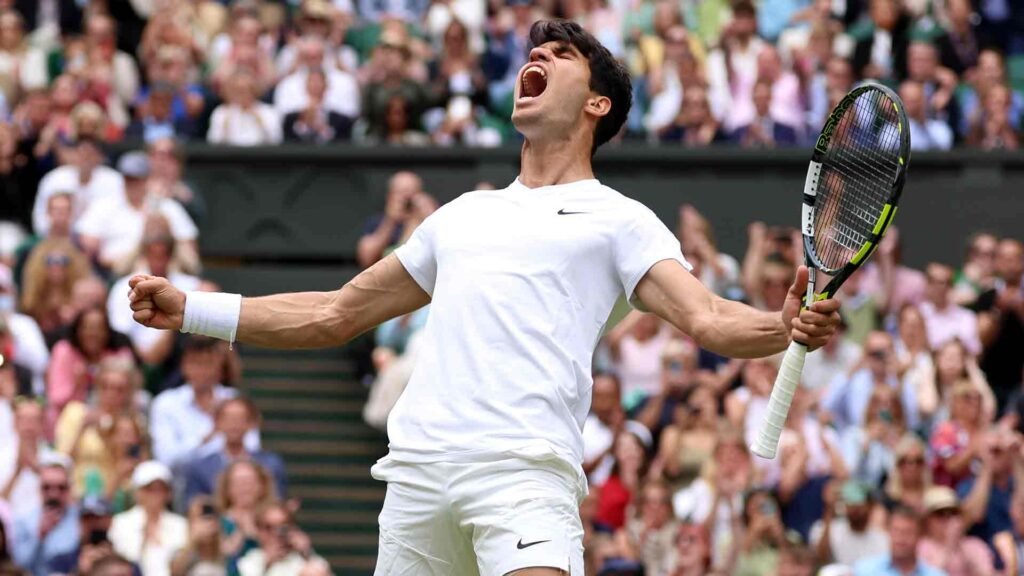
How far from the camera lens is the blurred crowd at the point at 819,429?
11367mm

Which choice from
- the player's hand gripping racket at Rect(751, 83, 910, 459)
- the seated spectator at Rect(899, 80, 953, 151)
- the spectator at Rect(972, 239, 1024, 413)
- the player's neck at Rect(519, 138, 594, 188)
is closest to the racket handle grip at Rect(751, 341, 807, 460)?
the player's hand gripping racket at Rect(751, 83, 910, 459)

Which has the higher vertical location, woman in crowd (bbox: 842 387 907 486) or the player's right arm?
the player's right arm

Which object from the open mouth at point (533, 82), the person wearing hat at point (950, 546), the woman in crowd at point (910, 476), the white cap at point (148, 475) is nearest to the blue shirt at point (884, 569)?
the person wearing hat at point (950, 546)

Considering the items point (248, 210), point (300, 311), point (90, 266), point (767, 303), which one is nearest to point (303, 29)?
point (248, 210)

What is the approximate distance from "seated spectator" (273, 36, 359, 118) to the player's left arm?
1000 cm

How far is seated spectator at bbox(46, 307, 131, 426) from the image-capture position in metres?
12.5

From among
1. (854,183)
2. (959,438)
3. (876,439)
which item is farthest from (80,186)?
(854,183)

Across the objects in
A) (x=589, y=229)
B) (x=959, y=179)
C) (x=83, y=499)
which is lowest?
(x=83, y=499)

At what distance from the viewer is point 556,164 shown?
6168 mm

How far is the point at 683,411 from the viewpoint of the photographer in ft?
40.9

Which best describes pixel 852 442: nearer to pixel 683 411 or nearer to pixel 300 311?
pixel 683 411

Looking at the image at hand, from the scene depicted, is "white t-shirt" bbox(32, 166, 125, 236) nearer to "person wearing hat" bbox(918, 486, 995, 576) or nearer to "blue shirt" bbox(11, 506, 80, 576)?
"blue shirt" bbox(11, 506, 80, 576)

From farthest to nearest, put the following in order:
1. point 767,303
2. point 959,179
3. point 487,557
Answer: point 959,179 → point 767,303 → point 487,557

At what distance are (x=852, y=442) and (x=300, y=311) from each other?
6.57 metres
